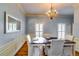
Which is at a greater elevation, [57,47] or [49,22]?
[49,22]

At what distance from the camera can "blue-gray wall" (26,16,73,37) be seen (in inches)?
257

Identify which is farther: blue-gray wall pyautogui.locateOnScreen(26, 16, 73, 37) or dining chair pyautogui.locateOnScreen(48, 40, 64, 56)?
blue-gray wall pyautogui.locateOnScreen(26, 16, 73, 37)

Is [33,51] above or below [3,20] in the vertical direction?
below

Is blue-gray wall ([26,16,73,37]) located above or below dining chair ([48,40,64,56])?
above

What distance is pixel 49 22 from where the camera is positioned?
667 centimetres

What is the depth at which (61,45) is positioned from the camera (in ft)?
11.3

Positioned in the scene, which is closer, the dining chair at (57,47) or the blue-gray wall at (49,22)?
the dining chair at (57,47)

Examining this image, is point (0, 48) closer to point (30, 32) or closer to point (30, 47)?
point (30, 47)

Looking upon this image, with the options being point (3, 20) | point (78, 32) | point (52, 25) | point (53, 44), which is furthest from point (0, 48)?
point (52, 25)

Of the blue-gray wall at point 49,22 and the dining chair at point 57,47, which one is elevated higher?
the blue-gray wall at point 49,22

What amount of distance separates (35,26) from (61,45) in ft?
13.0

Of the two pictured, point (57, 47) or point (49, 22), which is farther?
point (49, 22)

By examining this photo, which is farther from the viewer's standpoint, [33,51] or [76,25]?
[76,25]

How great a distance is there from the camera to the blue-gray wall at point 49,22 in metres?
6.53
